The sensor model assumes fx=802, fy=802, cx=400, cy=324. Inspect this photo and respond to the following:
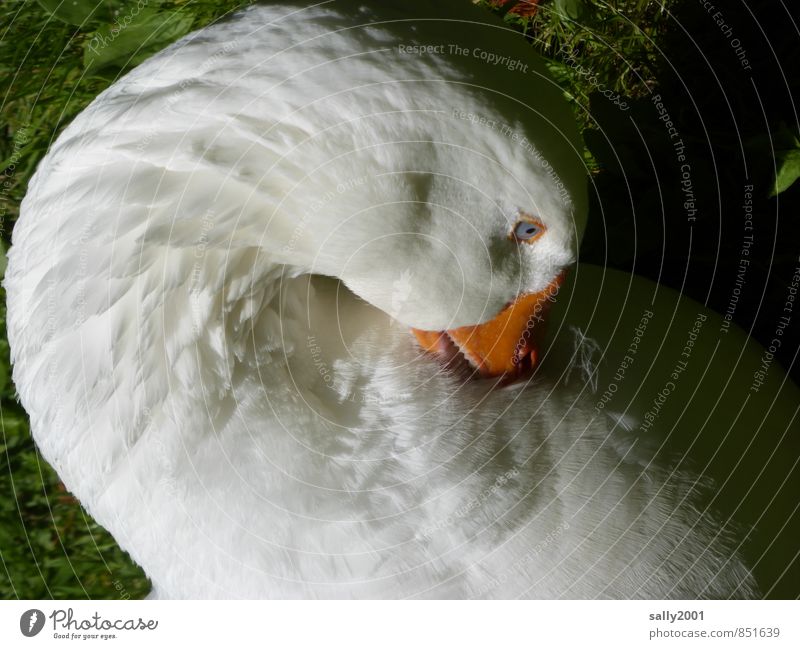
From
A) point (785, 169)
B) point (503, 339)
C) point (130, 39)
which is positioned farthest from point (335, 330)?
point (785, 169)

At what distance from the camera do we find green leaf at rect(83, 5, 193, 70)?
1.39 metres

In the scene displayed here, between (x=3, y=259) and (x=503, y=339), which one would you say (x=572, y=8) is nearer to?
(x=503, y=339)

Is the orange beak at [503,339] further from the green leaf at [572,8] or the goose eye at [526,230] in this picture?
the green leaf at [572,8]

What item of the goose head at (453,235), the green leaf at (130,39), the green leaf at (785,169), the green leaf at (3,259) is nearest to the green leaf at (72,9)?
the green leaf at (130,39)

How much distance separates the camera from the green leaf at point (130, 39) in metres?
1.39

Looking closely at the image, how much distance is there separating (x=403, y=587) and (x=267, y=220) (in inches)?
17.2

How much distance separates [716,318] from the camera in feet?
4.25

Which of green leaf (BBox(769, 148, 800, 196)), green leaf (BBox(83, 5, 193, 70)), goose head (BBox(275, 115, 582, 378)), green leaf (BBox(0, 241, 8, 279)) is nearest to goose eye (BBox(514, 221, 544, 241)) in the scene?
goose head (BBox(275, 115, 582, 378))

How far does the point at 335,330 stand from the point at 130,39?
0.74m

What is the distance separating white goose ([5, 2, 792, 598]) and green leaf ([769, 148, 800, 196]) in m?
0.56

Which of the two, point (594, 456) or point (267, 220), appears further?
point (594, 456)

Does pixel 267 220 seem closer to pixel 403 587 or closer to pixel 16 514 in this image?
pixel 403 587
